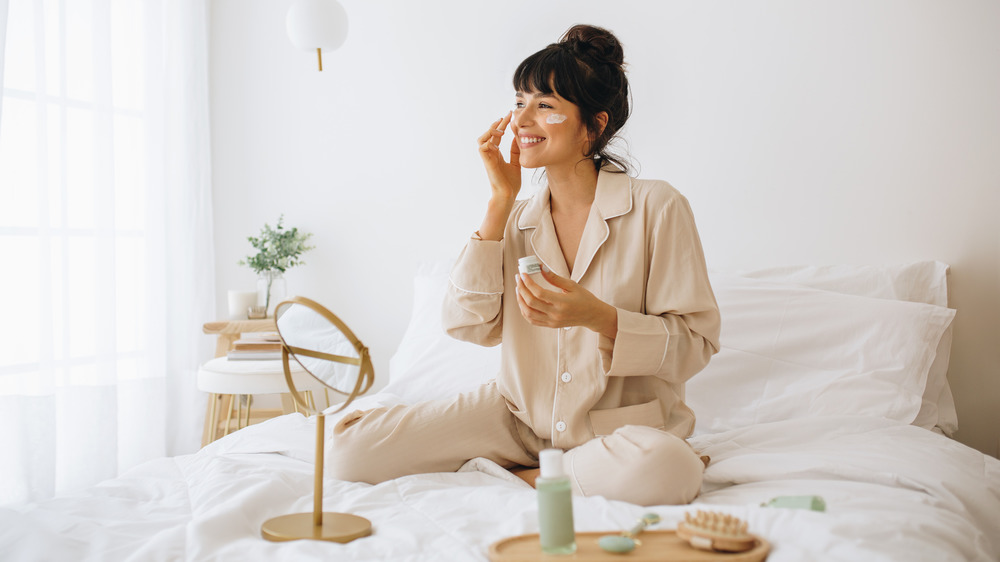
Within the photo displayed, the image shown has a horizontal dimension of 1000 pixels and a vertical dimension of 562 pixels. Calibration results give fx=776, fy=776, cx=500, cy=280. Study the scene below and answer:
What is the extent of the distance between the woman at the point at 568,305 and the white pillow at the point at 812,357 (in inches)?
14.3

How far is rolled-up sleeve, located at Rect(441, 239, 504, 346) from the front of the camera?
157 centimetres

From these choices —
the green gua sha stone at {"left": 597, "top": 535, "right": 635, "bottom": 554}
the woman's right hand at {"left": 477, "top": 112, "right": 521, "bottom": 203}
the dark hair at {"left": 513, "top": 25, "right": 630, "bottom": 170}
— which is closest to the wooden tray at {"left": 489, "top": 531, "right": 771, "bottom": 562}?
the green gua sha stone at {"left": 597, "top": 535, "right": 635, "bottom": 554}

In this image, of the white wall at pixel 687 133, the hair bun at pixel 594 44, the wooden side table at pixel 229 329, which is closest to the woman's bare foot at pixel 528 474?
the hair bun at pixel 594 44

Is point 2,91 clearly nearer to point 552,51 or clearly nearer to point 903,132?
point 552,51

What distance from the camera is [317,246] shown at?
3119 mm

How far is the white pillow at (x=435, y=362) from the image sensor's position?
2.10 metres

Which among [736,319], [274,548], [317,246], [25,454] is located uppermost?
[317,246]

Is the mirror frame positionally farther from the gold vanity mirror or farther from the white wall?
the white wall

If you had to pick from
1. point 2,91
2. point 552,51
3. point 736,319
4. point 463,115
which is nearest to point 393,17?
point 463,115

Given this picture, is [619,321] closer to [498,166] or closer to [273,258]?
[498,166]

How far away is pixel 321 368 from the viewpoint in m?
1.15

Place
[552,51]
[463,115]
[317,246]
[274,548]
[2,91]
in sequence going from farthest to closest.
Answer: [317,246]
[463,115]
[2,91]
[552,51]
[274,548]

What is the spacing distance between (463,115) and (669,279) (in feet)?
4.93

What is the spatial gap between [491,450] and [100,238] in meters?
1.82
